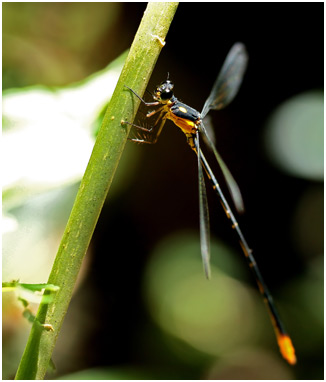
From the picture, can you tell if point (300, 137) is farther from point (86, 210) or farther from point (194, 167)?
point (86, 210)

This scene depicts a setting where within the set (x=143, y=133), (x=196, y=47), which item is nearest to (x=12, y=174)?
(x=143, y=133)

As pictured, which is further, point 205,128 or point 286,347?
point 205,128

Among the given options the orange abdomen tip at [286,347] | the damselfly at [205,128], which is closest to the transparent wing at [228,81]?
the damselfly at [205,128]

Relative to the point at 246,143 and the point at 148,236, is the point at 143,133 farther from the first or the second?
the point at 246,143

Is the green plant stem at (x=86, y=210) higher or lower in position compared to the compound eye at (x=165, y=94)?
lower

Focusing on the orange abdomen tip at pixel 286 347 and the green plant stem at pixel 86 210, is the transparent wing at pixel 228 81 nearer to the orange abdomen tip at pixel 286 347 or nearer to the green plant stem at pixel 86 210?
the orange abdomen tip at pixel 286 347

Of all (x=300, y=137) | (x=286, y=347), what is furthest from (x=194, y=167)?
(x=286, y=347)

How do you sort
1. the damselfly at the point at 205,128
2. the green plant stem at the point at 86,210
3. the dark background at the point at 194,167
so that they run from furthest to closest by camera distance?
the dark background at the point at 194,167, the damselfly at the point at 205,128, the green plant stem at the point at 86,210
